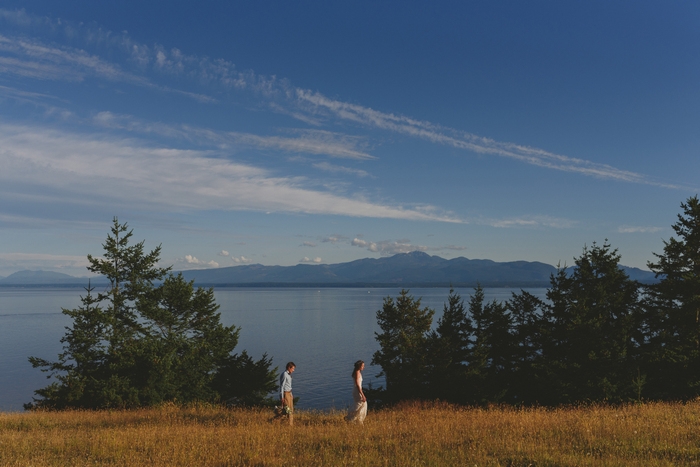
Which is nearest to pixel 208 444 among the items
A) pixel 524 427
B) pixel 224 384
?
pixel 524 427

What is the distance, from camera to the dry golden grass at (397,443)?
8.62 m

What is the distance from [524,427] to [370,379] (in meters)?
42.4

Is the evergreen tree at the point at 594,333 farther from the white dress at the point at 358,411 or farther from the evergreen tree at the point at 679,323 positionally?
the white dress at the point at 358,411

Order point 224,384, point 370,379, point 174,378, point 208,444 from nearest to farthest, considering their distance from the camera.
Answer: point 208,444
point 174,378
point 224,384
point 370,379

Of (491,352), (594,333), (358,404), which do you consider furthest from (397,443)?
(491,352)

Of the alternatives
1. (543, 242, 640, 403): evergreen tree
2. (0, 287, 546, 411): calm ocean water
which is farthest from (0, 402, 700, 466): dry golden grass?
(0, 287, 546, 411): calm ocean water

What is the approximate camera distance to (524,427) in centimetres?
1145

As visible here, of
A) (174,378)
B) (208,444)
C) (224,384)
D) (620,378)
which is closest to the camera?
(208,444)

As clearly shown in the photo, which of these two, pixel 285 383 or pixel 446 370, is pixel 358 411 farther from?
pixel 446 370

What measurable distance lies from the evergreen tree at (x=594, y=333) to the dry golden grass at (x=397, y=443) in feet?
43.3

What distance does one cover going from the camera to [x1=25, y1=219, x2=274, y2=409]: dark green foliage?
2766cm

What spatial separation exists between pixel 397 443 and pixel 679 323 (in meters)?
24.5

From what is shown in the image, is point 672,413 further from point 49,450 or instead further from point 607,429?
point 49,450

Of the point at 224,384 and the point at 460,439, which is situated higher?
the point at 460,439
